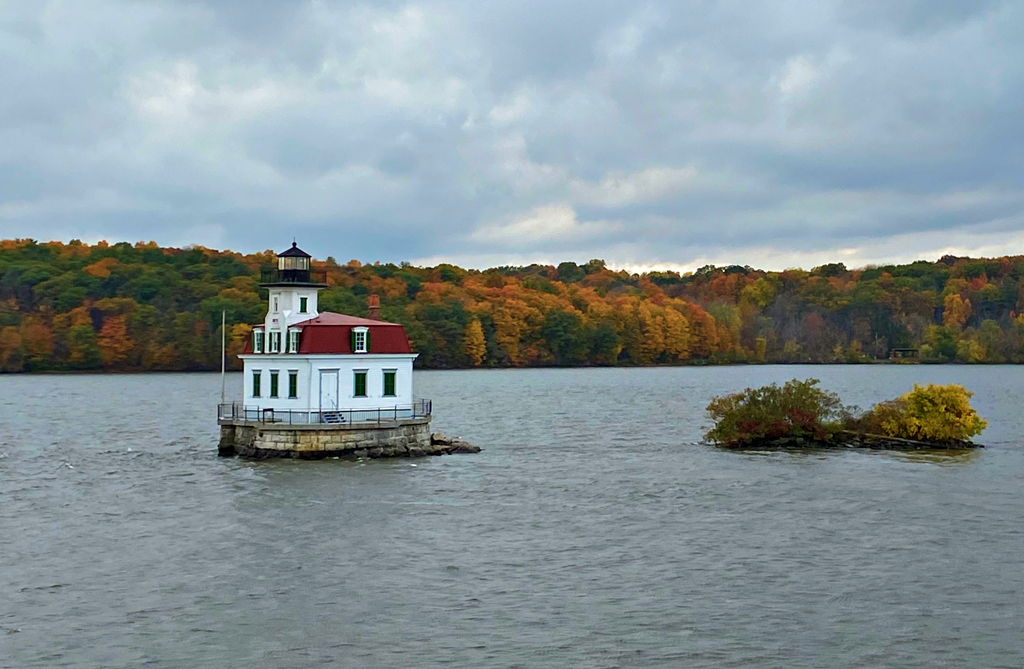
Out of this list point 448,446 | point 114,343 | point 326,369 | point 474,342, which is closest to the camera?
point 326,369

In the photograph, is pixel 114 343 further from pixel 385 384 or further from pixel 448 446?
pixel 385 384

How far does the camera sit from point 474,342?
159250 mm

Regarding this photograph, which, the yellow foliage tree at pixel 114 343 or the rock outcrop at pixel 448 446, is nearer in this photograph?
the rock outcrop at pixel 448 446

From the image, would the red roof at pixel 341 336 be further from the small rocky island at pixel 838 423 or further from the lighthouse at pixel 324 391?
the small rocky island at pixel 838 423

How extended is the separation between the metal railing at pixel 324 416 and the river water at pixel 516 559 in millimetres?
1811

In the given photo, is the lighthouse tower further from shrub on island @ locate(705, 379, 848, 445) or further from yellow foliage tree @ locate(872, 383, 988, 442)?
yellow foliage tree @ locate(872, 383, 988, 442)

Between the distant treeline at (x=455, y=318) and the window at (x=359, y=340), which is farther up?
the distant treeline at (x=455, y=318)

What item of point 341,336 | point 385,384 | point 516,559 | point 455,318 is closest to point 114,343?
point 455,318

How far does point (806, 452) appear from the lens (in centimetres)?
4969

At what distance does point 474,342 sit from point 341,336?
4501 inches

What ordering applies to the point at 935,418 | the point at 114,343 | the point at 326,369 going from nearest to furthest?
1. the point at 326,369
2. the point at 935,418
3. the point at 114,343

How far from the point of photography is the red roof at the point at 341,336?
4459cm

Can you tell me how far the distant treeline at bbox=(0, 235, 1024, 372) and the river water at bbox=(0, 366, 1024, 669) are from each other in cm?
9065

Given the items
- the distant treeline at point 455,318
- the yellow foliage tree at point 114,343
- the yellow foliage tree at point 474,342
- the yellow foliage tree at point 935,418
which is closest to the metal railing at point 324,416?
the yellow foliage tree at point 935,418
